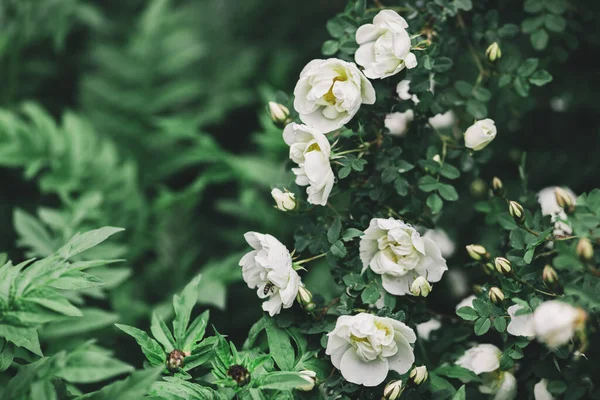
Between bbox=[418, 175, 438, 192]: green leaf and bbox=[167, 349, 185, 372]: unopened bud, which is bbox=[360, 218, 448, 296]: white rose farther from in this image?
bbox=[167, 349, 185, 372]: unopened bud

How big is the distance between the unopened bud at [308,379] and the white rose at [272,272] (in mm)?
122

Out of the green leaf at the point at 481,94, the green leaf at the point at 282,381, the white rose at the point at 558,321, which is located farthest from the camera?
the green leaf at the point at 481,94

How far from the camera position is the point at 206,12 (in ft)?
8.85

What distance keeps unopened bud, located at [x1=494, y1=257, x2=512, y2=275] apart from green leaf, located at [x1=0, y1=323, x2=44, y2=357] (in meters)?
0.82

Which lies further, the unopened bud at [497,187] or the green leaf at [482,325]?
the unopened bud at [497,187]

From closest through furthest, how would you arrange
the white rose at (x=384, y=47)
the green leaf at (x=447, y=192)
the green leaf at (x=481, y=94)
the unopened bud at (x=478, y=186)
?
1. the white rose at (x=384, y=47)
2. the green leaf at (x=447, y=192)
3. the green leaf at (x=481, y=94)
4. the unopened bud at (x=478, y=186)

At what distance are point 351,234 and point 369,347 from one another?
0.69 ft

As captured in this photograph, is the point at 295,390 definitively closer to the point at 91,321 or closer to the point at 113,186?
the point at 91,321

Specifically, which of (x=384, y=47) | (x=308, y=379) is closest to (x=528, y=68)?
(x=384, y=47)

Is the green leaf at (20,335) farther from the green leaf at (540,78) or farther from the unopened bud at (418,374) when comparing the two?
the green leaf at (540,78)

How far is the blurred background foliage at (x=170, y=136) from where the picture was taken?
1795 mm

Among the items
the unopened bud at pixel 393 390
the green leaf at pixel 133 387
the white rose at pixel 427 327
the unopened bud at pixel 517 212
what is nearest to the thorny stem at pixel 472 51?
the unopened bud at pixel 517 212

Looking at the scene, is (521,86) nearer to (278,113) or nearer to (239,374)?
(278,113)

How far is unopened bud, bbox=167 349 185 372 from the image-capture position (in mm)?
1134
